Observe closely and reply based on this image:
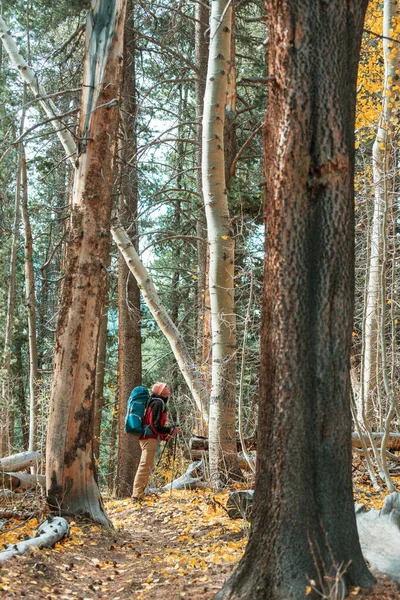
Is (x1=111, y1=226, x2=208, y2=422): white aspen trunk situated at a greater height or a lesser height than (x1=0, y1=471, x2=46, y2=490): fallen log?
greater

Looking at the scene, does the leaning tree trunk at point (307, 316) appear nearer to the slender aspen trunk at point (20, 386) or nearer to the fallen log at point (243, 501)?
the fallen log at point (243, 501)

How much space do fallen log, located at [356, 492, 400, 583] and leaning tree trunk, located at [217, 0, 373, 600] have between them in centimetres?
44

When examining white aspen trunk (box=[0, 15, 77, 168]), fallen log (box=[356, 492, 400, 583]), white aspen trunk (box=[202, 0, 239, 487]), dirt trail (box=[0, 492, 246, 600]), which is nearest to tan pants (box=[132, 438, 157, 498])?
dirt trail (box=[0, 492, 246, 600])

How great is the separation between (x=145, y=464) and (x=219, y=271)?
10.5 feet

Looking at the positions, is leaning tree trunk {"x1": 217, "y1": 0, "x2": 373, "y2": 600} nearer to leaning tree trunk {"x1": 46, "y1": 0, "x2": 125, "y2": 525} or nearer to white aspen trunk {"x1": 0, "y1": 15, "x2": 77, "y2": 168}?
leaning tree trunk {"x1": 46, "y1": 0, "x2": 125, "y2": 525}

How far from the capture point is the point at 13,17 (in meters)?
15.2

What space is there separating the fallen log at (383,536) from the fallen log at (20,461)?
626cm

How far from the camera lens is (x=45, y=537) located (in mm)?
5652

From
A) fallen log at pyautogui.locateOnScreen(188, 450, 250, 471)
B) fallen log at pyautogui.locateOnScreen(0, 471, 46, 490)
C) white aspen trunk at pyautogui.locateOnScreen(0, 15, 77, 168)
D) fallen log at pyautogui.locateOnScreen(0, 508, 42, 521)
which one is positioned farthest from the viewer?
fallen log at pyautogui.locateOnScreen(0, 471, 46, 490)

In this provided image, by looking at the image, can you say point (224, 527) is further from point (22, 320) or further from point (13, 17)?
point (22, 320)

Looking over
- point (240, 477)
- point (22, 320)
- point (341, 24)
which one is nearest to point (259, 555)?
point (341, 24)

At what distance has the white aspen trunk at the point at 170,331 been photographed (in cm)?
896

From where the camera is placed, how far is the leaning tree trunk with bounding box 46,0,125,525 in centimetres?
682

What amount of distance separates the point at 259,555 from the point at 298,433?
29.6 inches
